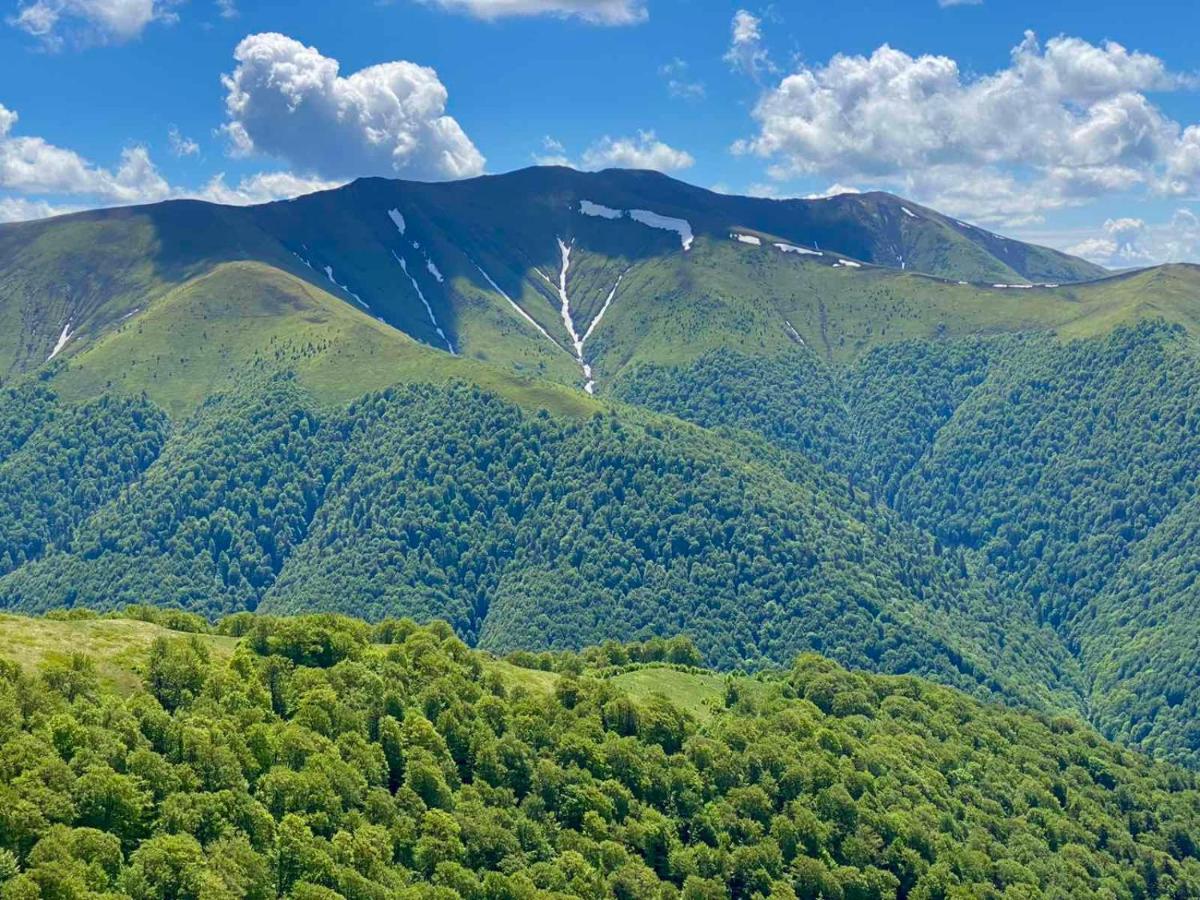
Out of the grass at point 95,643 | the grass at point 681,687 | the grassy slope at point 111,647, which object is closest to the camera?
the grass at point 95,643

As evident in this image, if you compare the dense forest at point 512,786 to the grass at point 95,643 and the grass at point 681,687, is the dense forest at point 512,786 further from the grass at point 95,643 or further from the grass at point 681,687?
the grass at point 95,643

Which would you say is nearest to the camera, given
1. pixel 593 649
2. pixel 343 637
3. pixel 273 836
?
pixel 273 836

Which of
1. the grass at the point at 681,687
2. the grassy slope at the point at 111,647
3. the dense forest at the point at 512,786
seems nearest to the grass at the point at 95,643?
the grassy slope at the point at 111,647

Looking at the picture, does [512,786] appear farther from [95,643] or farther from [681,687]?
[681,687]

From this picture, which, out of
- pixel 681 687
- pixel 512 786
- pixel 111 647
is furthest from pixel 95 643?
pixel 681 687

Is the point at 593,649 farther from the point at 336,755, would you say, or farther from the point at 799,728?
the point at 336,755

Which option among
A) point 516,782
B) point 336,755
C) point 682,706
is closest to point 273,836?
point 336,755
